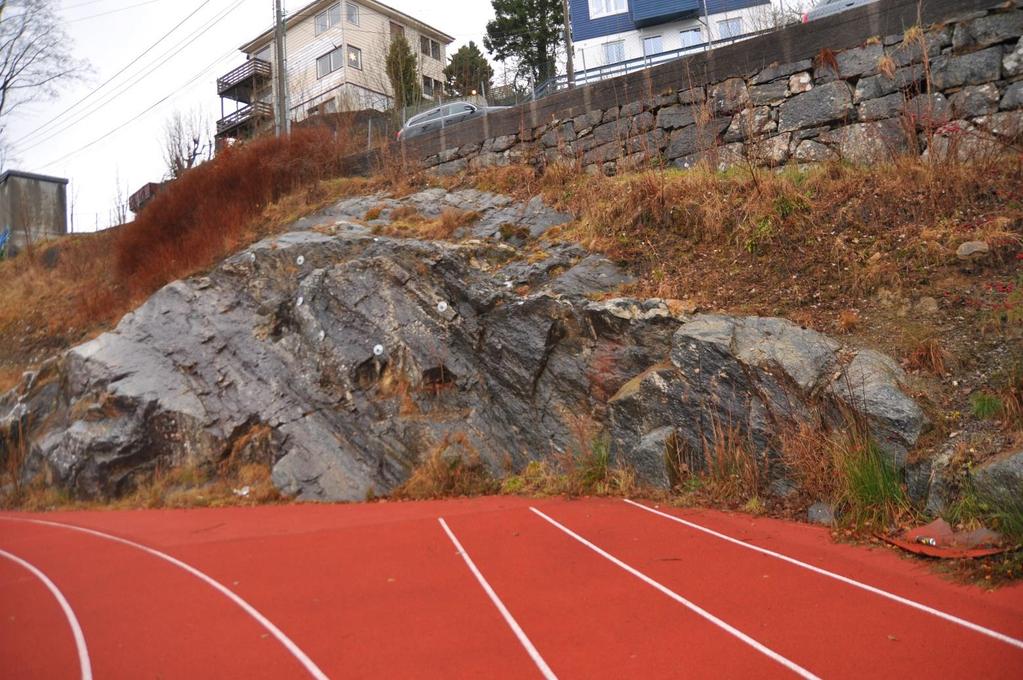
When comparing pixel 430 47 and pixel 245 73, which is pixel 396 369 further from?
pixel 430 47

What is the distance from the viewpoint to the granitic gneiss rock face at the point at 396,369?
27.9 feet

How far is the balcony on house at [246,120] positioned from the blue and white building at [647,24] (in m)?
12.4

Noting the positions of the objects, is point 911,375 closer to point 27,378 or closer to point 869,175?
point 869,175

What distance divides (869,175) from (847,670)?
307 inches

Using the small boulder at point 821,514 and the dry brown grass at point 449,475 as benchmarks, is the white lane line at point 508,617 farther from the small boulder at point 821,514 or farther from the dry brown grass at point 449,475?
the small boulder at point 821,514

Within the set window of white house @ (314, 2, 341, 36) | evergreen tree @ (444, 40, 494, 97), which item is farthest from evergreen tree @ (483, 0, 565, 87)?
window of white house @ (314, 2, 341, 36)

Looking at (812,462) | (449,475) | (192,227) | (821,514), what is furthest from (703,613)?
(192,227)

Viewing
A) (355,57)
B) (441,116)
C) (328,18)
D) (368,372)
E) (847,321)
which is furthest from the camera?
(328,18)

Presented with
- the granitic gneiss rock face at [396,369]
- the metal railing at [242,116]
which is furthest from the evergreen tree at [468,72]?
the granitic gneiss rock face at [396,369]

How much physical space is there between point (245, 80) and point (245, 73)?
412 millimetres

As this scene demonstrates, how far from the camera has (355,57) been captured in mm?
34781

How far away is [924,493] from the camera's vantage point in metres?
6.56

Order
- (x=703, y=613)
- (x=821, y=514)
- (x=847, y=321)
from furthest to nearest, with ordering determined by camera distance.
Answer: (x=847, y=321)
(x=821, y=514)
(x=703, y=613)

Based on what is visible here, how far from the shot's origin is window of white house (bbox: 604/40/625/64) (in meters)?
32.1
